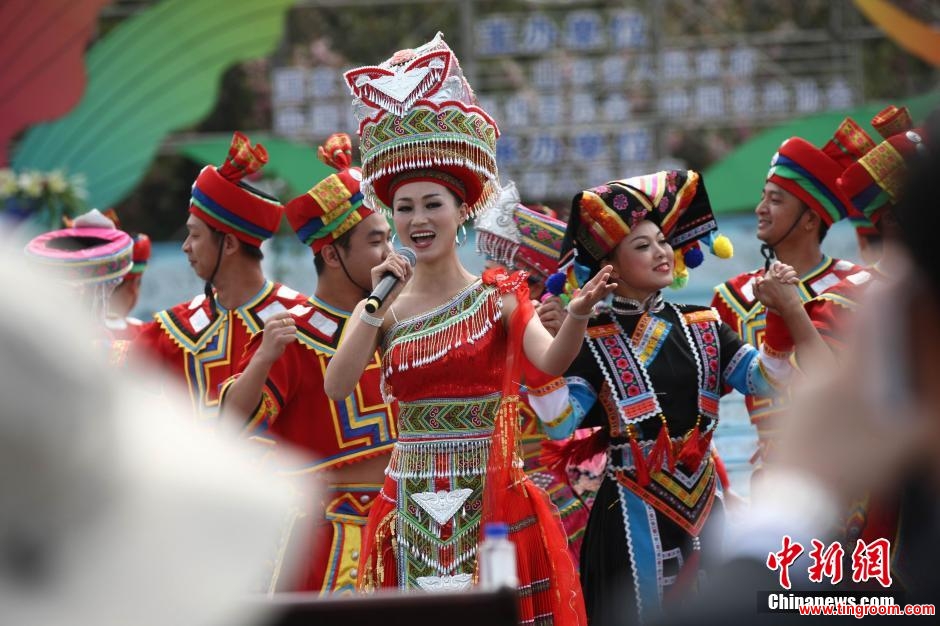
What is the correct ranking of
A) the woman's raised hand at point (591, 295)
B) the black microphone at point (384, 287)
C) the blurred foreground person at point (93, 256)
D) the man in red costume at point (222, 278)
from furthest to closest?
the blurred foreground person at point (93, 256) < the man in red costume at point (222, 278) < the black microphone at point (384, 287) < the woman's raised hand at point (591, 295)

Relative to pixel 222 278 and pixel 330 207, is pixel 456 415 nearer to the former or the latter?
pixel 330 207

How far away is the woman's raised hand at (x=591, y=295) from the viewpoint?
3611mm

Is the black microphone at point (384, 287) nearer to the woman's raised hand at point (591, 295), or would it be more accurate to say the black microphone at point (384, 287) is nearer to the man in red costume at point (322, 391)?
the woman's raised hand at point (591, 295)

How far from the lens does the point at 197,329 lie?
17.6ft

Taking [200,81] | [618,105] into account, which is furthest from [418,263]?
[200,81]

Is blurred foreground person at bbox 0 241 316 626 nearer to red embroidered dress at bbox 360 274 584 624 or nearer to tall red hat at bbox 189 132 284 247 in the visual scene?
red embroidered dress at bbox 360 274 584 624

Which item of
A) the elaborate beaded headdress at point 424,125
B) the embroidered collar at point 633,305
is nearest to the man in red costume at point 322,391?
the elaborate beaded headdress at point 424,125

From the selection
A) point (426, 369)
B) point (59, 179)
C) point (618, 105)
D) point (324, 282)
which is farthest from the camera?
point (618, 105)

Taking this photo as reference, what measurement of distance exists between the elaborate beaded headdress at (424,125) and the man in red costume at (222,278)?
1264mm

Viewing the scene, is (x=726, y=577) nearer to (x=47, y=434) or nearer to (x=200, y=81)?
(x=47, y=434)

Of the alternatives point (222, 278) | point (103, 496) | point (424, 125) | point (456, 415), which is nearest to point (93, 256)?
point (222, 278)

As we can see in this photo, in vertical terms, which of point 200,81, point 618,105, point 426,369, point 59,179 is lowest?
point 426,369

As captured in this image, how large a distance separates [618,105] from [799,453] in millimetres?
13379

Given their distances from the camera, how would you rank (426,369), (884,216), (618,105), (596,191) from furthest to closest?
(618,105)
(884,216)
(596,191)
(426,369)
